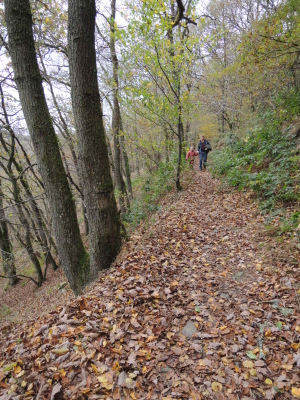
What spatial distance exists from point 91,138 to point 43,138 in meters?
0.88

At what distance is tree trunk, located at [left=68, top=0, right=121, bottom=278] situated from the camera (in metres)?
3.25

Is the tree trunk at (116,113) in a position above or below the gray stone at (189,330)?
above

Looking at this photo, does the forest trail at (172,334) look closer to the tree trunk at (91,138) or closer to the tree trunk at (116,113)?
the tree trunk at (91,138)

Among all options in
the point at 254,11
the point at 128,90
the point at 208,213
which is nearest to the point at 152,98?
the point at 128,90

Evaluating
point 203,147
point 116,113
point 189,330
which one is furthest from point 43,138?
point 203,147

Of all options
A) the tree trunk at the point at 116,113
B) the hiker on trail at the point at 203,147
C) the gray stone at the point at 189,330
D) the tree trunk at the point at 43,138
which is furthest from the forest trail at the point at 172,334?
the hiker on trail at the point at 203,147

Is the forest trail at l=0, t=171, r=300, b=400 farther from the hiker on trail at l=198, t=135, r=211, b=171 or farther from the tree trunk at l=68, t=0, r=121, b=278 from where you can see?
the hiker on trail at l=198, t=135, r=211, b=171

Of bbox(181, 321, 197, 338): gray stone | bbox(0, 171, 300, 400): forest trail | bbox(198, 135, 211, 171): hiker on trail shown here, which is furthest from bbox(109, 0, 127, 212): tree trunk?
bbox(181, 321, 197, 338): gray stone

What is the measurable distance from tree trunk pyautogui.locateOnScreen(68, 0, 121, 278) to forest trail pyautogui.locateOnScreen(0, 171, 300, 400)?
479 millimetres

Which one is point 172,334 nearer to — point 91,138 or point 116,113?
point 91,138

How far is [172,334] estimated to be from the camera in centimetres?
274

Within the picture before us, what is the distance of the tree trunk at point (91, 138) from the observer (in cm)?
325

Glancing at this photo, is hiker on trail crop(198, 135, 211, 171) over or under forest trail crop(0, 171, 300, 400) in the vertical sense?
over

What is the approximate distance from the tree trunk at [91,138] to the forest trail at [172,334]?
0.48 meters
